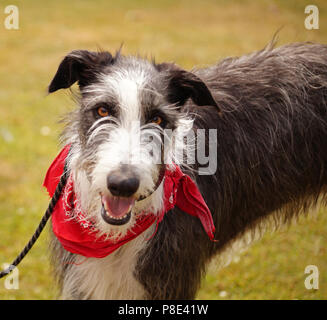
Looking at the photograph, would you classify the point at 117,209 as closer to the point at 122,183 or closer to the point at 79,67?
the point at 122,183

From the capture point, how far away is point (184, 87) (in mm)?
3055

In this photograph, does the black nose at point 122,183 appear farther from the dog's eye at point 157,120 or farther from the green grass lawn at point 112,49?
the green grass lawn at point 112,49

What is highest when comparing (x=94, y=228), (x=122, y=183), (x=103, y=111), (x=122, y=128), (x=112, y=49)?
(x=112, y=49)

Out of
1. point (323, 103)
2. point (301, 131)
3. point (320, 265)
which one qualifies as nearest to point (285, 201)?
point (301, 131)

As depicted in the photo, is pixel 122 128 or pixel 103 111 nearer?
pixel 122 128

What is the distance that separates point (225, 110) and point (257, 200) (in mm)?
839

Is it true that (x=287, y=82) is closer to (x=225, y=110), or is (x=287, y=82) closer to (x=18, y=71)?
(x=225, y=110)

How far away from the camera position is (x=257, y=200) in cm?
Result: 375

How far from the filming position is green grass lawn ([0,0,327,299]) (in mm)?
4934

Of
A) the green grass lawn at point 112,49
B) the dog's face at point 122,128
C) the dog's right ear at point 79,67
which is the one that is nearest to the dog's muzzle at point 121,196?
the dog's face at point 122,128

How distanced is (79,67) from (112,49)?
31.4ft

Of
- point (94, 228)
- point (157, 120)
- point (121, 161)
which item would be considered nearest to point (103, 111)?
point (157, 120)

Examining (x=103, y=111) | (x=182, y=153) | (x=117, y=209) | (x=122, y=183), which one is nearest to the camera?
(x=122, y=183)

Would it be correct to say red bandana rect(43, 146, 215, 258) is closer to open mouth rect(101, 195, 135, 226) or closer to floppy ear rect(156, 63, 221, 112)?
open mouth rect(101, 195, 135, 226)
